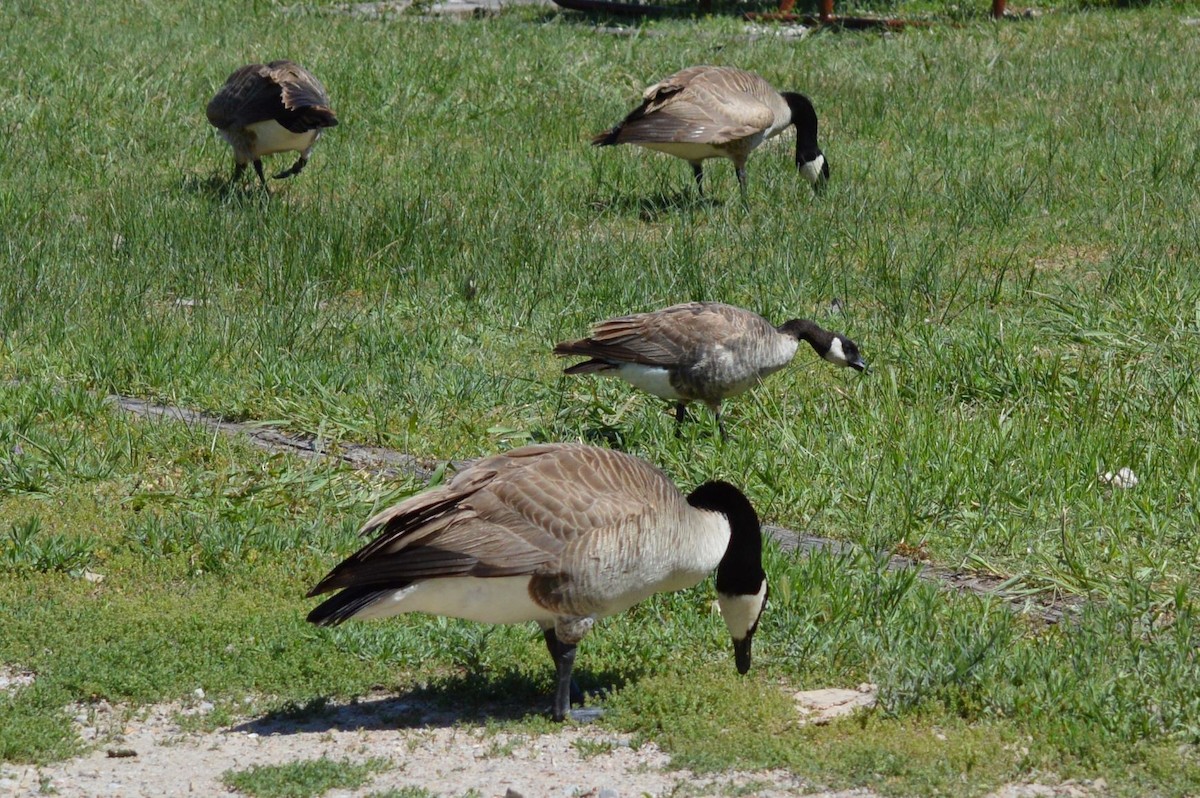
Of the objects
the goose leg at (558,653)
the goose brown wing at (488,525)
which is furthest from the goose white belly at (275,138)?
the goose leg at (558,653)

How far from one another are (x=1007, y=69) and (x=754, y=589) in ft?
39.5

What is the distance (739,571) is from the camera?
490 centimetres

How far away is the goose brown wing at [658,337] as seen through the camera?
278 inches

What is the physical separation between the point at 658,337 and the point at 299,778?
3.43 metres

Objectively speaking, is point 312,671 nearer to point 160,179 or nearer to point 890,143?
point 160,179

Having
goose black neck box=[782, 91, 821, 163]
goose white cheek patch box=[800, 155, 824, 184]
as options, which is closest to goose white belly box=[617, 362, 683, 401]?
goose white cheek patch box=[800, 155, 824, 184]

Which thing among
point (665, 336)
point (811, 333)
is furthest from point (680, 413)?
point (811, 333)

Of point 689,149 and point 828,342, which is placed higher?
point 689,149

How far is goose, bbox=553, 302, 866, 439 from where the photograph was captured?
7.07 meters

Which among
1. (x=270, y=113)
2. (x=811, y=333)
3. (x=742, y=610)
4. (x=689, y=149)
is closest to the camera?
(x=742, y=610)

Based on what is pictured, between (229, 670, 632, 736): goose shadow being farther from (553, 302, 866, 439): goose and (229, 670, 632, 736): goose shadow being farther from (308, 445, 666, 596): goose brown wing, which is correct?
(553, 302, 866, 439): goose

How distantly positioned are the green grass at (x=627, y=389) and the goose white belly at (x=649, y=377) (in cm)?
26

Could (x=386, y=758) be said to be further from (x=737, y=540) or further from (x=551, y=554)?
(x=737, y=540)

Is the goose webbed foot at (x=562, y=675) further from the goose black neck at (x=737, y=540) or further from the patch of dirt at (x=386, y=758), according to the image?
the goose black neck at (x=737, y=540)
